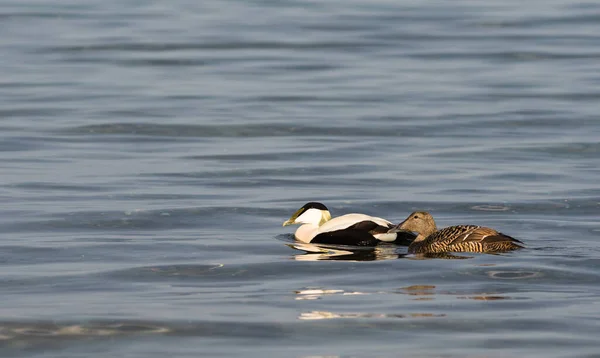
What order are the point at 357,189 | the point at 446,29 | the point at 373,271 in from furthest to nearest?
the point at 446,29
the point at 357,189
the point at 373,271

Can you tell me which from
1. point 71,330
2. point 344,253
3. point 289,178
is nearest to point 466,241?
point 344,253

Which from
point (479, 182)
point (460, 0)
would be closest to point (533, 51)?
point (460, 0)

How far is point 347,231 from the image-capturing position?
12.3m

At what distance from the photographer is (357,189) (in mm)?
15852

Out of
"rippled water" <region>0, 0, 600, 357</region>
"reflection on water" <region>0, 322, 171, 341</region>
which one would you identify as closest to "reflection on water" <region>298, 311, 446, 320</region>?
"rippled water" <region>0, 0, 600, 357</region>

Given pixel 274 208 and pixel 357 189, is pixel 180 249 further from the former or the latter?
pixel 357 189

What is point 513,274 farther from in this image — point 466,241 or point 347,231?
point 347,231

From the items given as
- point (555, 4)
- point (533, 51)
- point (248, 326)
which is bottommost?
point (248, 326)

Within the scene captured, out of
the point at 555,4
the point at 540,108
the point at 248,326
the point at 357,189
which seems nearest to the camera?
the point at 248,326

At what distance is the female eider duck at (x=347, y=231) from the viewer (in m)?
12.2

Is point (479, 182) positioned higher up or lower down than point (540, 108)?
lower down

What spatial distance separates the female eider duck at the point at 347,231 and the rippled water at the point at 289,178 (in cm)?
23

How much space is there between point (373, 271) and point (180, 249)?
207 cm

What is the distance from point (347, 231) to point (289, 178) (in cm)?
442
